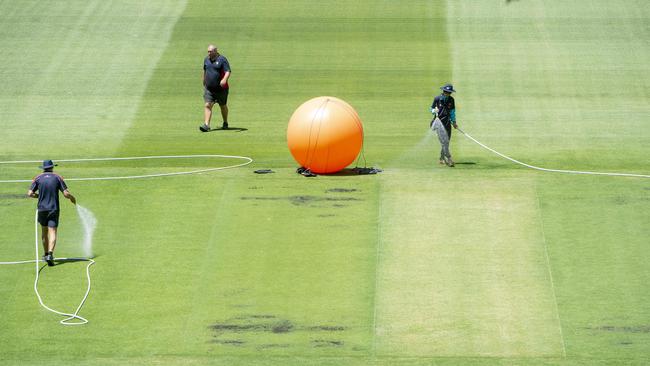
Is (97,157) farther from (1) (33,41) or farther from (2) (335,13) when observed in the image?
(2) (335,13)

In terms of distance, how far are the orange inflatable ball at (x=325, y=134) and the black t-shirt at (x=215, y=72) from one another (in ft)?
16.0

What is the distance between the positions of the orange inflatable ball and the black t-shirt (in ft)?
16.0

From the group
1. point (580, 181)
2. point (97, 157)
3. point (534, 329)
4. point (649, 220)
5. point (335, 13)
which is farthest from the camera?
point (335, 13)

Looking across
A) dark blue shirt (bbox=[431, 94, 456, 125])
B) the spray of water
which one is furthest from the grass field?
dark blue shirt (bbox=[431, 94, 456, 125])

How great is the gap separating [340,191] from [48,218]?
6.27 meters

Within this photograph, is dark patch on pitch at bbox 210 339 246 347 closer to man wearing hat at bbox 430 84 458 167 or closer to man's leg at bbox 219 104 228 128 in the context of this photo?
man wearing hat at bbox 430 84 458 167

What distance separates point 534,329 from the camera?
1955cm

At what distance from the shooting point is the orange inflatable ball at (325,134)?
80.2 feet

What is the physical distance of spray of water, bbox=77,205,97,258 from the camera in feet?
74.0

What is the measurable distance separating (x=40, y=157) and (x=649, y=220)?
46.8 ft

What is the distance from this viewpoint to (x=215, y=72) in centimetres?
2927

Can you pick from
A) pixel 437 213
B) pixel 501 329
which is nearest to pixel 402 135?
pixel 437 213

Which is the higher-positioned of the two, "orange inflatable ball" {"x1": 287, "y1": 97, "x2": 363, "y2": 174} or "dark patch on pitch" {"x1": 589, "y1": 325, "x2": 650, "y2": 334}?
"orange inflatable ball" {"x1": 287, "y1": 97, "x2": 363, "y2": 174}

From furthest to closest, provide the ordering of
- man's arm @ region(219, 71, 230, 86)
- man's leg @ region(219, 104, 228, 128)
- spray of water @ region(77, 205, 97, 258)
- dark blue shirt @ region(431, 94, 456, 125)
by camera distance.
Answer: man's leg @ region(219, 104, 228, 128) < man's arm @ region(219, 71, 230, 86) < dark blue shirt @ region(431, 94, 456, 125) < spray of water @ region(77, 205, 97, 258)
